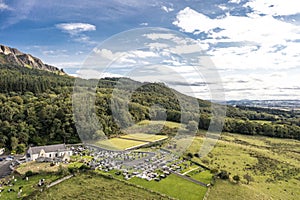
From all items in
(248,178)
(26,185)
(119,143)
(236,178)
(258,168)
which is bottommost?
(258,168)

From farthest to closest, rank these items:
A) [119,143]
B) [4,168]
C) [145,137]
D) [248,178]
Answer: [145,137], [119,143], [4,168], [248,178]

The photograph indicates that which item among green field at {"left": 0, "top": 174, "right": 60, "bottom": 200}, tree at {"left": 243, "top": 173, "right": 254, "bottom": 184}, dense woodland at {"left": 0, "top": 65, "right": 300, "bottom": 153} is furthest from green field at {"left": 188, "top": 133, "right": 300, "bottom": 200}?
green field at {"left": 0, "top": 174, "right": 60, "bottom": 200}

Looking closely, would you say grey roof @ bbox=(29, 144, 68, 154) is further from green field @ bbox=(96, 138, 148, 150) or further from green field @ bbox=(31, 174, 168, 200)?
green field @ bbox=(31, 174, 168, 200)

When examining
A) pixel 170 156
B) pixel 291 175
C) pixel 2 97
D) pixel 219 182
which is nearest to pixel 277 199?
pixel 219 182

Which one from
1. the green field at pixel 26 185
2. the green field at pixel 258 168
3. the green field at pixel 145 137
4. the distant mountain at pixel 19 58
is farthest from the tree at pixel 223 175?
the distant mountain at pixel 19 58

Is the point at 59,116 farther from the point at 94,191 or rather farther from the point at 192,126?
the point at 94,191

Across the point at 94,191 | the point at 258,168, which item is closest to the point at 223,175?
the point at 258,168
